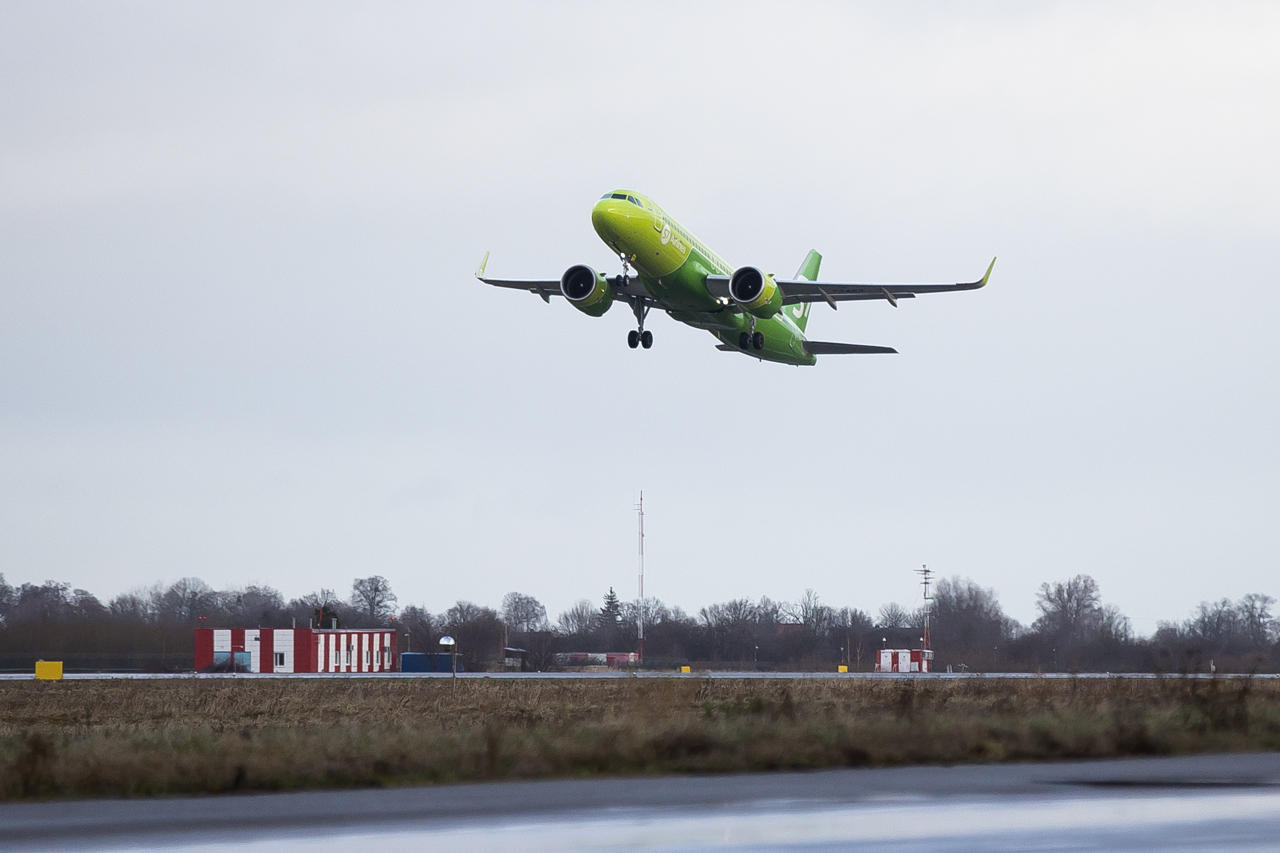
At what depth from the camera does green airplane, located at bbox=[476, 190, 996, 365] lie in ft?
117

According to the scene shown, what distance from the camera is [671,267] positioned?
1460 inches

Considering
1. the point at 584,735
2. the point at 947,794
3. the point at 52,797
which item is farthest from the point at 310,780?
the point at 947,794

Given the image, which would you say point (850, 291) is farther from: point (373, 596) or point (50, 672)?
point (373, 596)

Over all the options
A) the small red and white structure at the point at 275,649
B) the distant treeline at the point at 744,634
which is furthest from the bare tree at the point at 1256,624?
the small red and white structure at the point at 275,649

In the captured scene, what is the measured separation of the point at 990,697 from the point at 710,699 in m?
6.86

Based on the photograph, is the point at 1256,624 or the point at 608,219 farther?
the point at 1256,624

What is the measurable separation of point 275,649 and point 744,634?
119 ft

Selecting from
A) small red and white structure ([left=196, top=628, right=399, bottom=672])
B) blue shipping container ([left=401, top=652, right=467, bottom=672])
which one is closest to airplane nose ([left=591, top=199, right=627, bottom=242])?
blue shipping container ([left=401, top=652, right=467, bottom=672])

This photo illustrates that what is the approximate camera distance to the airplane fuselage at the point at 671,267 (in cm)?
3538

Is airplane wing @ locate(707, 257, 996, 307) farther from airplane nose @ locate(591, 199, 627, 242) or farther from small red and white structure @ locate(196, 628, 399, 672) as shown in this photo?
small red and white structure @ locate(196, 628, 399, 672)

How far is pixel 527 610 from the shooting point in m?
163

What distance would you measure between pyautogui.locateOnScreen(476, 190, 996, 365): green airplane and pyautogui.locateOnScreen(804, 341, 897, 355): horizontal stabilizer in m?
2.47

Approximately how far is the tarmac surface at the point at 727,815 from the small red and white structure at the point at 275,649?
64092 mm

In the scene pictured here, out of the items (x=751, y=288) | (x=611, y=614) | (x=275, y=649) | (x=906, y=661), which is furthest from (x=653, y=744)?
(x=611, y=614)
